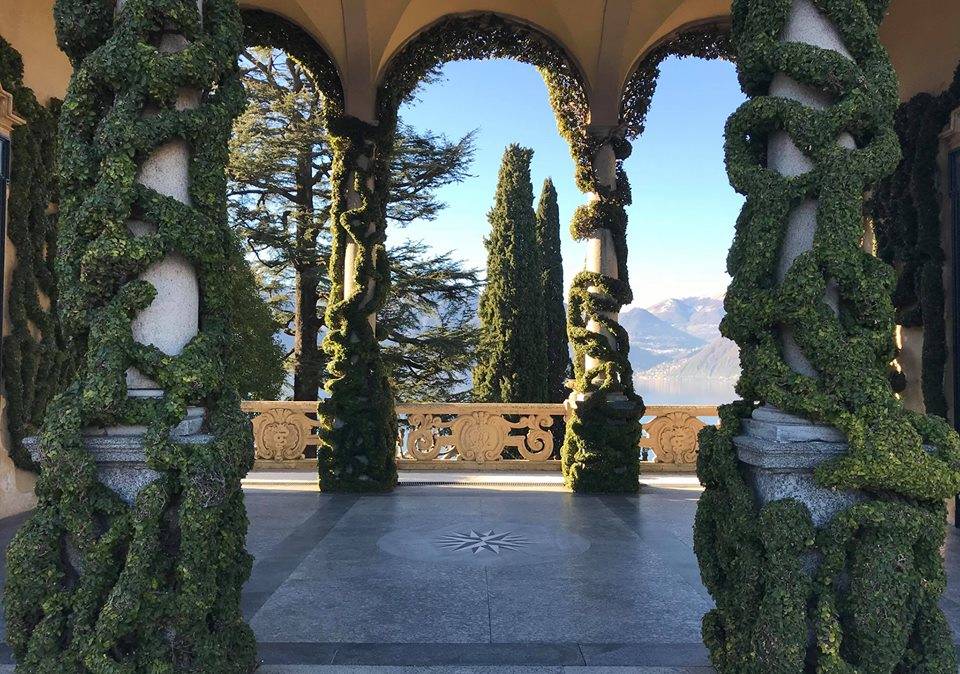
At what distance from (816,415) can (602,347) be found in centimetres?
475

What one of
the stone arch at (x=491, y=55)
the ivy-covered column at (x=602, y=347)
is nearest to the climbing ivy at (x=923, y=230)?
the ivy-covered column at (x=602, y=347)

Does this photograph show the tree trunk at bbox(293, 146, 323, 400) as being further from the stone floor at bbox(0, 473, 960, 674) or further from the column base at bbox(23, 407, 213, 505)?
the column base at bbox(23, 407, 213, 505)

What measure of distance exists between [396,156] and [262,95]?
3.47 meters

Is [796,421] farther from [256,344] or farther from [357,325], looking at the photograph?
[256,344]

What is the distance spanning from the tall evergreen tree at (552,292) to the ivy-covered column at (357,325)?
10543 millimetres

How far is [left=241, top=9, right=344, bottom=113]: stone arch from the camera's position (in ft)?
24.5

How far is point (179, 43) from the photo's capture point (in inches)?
120

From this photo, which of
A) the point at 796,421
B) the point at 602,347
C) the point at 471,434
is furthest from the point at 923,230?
the point at 471,434

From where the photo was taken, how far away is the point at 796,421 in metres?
2.82

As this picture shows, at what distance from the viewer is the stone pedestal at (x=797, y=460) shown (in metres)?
2.71

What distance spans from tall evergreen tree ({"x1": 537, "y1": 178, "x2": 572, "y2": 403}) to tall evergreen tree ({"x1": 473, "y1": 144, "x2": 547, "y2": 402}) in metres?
0.55

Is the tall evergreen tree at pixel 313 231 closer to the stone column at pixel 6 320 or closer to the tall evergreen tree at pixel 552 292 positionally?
the tall evergreen tree at pixel 552 292

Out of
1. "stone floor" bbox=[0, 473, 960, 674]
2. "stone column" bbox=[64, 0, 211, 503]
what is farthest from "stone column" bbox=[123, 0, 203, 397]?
"stone floor" bbox=[0, 473, 960, 674]

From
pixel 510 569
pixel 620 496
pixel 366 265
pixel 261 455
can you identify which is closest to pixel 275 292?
pixel 261 455
